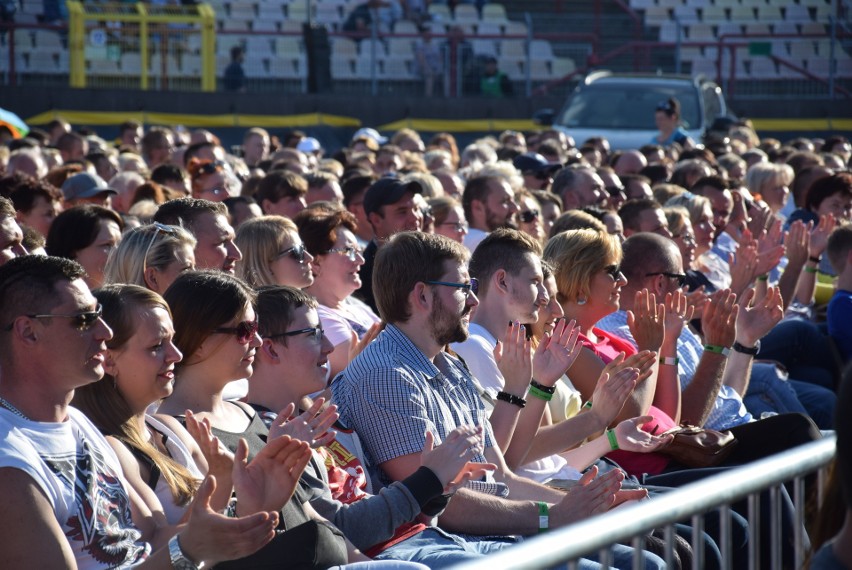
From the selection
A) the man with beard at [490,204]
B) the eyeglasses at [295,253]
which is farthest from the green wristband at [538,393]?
the man with beard at [490,204]

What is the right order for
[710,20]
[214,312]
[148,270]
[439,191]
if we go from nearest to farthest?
[214,312] → [148,270] → [439,191] → [710,20]

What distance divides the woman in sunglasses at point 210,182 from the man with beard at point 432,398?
15.0ft

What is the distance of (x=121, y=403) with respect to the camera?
377 cm

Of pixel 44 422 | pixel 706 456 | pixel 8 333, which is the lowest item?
pixel 706 456

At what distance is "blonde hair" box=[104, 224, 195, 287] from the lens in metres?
5.25

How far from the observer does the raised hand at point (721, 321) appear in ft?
19.7

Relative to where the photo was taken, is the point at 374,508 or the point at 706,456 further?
the point at 706,456

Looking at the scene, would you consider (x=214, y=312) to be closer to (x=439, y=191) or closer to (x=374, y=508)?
(x=374, y=508)

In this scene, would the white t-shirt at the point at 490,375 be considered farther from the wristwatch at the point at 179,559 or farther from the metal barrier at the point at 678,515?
the wristwatch at the point at 179,559

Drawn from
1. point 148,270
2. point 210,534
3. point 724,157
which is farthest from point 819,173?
point 210,534

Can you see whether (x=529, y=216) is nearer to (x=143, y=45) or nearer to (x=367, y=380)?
(x=367, y=380)

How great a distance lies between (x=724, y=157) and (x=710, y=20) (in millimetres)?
13775

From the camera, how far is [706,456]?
5.37 m

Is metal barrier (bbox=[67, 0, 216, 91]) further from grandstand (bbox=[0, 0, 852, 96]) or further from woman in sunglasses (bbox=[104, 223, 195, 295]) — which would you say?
woman in sunglasses (bbox=[104, 223, 195, 295])
